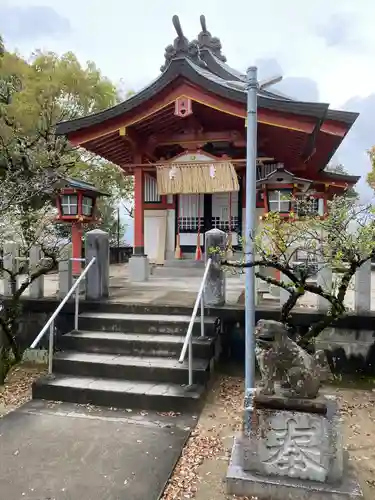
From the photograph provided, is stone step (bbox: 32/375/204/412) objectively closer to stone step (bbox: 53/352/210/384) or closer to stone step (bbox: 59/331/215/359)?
stone step (bbox: 53/352/210/384)

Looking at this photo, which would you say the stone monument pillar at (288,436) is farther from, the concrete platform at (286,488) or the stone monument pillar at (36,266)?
the stone monument pillar at (36,266)

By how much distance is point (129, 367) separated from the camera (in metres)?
5.29

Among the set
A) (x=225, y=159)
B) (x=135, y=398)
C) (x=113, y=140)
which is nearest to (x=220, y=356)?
(x=135, y=398)

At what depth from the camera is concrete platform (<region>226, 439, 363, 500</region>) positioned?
10.1 ft

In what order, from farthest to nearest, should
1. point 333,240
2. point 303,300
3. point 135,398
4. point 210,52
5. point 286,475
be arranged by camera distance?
point 210,52, point 303,300, point 135,398, point 333,240, point 286,475

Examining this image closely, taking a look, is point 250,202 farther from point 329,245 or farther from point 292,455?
point 292,455

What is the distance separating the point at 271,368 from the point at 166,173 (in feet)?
25.3

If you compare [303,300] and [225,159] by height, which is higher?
[225,159]

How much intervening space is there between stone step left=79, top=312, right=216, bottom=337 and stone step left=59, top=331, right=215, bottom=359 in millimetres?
94

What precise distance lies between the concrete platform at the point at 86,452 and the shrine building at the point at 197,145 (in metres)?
4.58

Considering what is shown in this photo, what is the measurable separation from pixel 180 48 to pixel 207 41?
2.31 metres

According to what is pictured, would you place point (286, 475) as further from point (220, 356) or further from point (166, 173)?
point (166, 173)

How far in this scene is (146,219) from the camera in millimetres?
12773

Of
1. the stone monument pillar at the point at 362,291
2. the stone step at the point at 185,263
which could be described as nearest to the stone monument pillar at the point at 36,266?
the stone step at the point at 185,263
